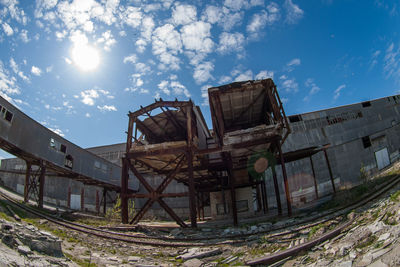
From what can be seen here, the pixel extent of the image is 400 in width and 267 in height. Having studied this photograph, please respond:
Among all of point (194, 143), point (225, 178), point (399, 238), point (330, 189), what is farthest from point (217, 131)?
point (330, 189)

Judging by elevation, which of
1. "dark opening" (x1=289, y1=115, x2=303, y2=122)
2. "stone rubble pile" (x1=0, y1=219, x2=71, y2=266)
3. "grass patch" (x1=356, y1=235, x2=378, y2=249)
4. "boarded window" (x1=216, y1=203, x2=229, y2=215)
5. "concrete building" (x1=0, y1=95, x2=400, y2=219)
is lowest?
"boarded window" (x1=216, y1=203, x2=229, y2=215)

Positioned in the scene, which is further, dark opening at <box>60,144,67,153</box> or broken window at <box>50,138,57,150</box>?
dark opening at <box>60,144,67,153</box>

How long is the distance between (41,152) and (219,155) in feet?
41.3

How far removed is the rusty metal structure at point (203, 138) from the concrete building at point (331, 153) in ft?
27.7

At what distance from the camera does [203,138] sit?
1620cm

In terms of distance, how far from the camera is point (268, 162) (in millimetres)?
15688

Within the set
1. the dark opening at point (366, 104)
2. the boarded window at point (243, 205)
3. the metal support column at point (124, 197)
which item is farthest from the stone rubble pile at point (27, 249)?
the dark opening at point (366, 104)

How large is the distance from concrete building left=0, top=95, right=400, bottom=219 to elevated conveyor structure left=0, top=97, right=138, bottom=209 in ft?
14.3

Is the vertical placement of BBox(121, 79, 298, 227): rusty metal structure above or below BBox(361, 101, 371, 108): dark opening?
below

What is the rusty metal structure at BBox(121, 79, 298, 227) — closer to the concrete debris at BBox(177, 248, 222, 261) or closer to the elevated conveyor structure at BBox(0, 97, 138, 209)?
the concrete debris at BBox(177, 248, 222, 261)

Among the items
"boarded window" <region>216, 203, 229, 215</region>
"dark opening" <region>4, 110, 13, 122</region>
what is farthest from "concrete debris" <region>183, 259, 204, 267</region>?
"dark opening" <region>4, 110, 13, 122</region>

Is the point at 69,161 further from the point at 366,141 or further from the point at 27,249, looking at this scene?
the point at 366,141

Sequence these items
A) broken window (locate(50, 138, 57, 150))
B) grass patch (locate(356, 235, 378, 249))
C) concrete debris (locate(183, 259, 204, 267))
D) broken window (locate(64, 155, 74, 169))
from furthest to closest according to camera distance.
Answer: broken window (locate(64, 155, 74, 169)), broken window (locate(50, 138, 57, 150)), concrete debris (locate(183, 259, 204, 267)), grass patch (locate(356, 235, 378, 249))

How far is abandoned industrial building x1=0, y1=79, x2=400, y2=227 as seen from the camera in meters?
12.3
